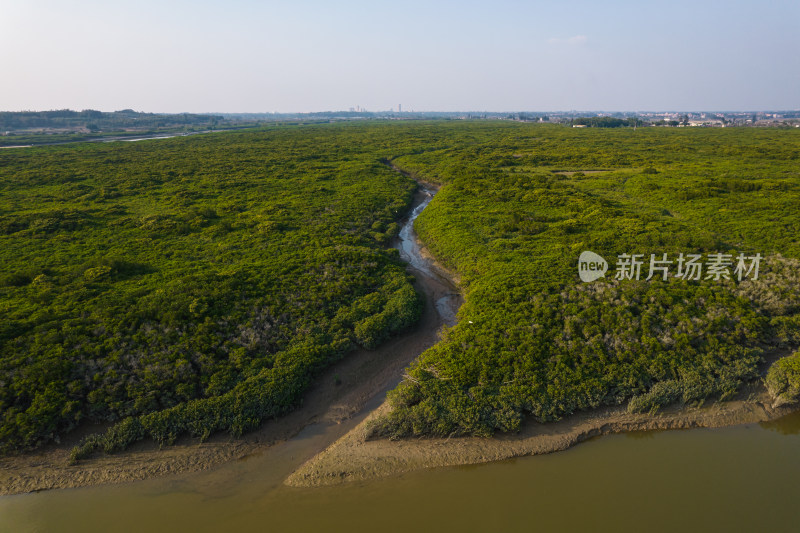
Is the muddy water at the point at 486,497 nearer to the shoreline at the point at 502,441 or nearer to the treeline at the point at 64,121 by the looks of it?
the shoreline at the point at 502,441

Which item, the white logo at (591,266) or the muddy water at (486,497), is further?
the white logo at (591,266)

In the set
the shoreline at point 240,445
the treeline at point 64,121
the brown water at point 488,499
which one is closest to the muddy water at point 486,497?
the brown water at point 488,499

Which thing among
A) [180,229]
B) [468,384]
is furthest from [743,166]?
[180,229]

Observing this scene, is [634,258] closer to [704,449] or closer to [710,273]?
[710,273]

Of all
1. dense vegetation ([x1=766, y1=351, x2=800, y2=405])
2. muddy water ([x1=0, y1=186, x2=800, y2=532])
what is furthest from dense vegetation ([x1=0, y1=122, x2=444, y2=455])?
dense vegetation ([x1=766, y1=351, x2=800, y2=405])

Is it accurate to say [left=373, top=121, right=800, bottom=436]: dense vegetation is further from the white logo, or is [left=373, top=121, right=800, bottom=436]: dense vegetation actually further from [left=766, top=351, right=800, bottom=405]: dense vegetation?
[left=766, top=351, right=800, bottom=405]: dense vegetation
